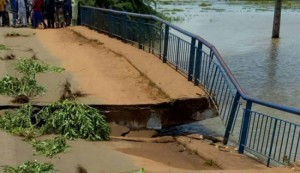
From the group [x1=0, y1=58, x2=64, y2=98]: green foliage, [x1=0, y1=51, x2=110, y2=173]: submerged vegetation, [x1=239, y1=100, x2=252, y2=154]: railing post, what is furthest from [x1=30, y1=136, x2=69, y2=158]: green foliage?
[x1=239, y1=100, x2=252, y2=154]: railing post

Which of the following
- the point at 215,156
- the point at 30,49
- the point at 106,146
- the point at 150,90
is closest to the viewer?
the point at 106,146

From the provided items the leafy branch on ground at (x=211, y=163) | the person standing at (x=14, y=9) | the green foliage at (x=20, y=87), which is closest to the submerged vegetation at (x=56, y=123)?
the green foliage at (x=20, y=87)

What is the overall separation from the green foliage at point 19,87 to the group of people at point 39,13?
10.9 m

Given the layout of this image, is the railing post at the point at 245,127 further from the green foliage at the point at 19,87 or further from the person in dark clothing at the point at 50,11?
the person in dark clothing at the point at 50,11

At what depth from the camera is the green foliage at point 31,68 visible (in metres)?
9.96

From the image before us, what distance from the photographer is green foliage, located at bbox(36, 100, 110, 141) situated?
22.6ft

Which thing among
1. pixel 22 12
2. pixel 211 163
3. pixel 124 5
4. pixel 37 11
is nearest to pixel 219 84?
pixel 211 163

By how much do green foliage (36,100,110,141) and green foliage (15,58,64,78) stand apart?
2555 millimetres

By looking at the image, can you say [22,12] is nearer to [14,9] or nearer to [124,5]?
[14,9]

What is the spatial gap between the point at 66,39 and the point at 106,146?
9526mm

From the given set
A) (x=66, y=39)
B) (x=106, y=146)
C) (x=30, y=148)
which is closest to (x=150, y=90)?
(x=106, y=146)

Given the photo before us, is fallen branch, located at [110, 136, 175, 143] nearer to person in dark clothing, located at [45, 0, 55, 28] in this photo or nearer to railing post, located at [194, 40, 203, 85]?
railing post, located at [194, 40, 203, 85]

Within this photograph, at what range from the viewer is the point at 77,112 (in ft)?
23.3

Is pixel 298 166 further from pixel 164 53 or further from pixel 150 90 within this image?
pixel 164 53
